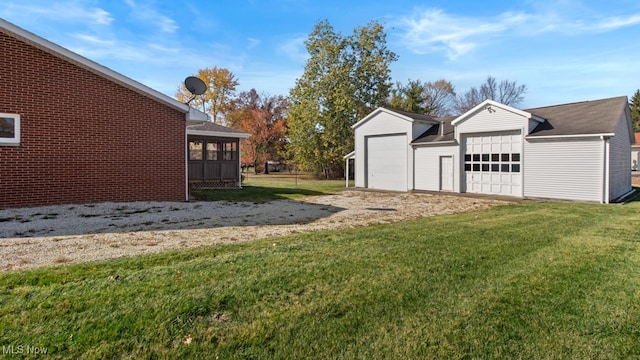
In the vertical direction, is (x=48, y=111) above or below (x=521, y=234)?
above

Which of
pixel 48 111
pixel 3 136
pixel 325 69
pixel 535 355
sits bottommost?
pixel 535 355

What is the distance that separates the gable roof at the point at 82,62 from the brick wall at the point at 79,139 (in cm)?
13

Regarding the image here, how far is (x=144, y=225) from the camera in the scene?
7.85m

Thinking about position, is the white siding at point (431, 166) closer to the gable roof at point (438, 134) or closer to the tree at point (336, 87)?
the gable roof at point (438, 134)

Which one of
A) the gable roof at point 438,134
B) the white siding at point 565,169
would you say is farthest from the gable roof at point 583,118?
the gable roof at point 438,134

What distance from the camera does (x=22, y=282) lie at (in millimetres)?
3848

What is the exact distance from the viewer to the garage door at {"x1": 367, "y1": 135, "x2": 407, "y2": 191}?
2058cm

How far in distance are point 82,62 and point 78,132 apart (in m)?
1.90

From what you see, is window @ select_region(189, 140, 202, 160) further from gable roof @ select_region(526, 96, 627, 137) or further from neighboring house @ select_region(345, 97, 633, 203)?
gable roof @ select_region(526, 96, 627, 137)

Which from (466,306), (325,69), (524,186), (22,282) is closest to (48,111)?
(22,282)

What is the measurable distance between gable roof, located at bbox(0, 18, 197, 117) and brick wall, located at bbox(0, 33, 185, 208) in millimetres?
130

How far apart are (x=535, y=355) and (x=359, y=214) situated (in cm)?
784

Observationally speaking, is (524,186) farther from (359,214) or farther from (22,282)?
(22,282)
